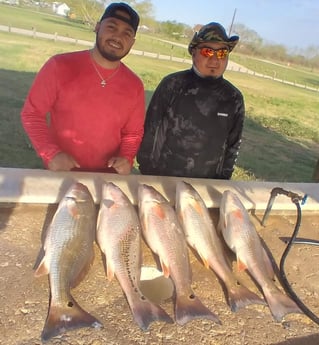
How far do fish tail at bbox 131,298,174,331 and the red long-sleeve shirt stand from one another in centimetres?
131

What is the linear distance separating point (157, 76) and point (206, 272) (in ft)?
64.8

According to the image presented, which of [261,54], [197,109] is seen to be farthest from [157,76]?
[261,54]

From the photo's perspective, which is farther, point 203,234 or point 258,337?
point 203,234

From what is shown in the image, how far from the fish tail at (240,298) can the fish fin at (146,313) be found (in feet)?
1.06

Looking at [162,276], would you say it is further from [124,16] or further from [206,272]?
[124,16]

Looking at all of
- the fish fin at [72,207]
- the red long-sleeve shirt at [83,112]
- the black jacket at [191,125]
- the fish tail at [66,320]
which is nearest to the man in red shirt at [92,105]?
the red long-sleeve shirt at [83,112]

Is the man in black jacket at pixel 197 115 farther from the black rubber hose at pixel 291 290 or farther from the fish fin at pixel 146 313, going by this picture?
the fish fin at pixel 146 313

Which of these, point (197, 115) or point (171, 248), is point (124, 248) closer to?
point (171, 248)

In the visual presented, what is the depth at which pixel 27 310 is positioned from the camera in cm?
167

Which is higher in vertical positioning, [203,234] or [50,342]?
[203,234]

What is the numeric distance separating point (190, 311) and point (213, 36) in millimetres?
2223

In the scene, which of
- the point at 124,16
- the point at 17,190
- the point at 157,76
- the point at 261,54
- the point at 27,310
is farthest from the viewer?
the point at 261,54

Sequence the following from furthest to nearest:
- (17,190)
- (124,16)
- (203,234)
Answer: (124,16)
(17,190)
(203,234)

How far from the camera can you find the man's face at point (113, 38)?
9.38 ft
